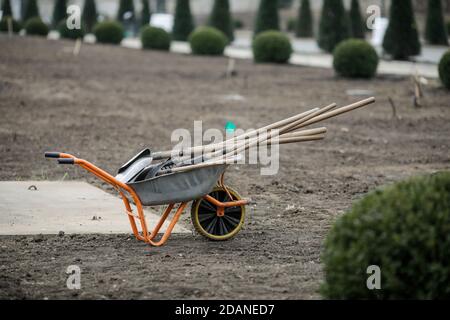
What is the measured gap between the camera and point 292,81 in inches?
787

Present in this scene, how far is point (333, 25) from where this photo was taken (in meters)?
28.2

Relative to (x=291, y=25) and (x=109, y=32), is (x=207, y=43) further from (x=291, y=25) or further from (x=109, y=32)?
(x=291, y=25)

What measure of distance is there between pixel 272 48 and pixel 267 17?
7.75 m

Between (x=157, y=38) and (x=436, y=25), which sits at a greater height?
(x=436, y=25)

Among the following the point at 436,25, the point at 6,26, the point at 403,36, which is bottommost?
the point at 403,36

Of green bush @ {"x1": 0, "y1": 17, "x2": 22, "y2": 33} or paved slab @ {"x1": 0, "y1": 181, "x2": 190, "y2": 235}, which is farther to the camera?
green bush @ {"x1": 0, "y1": 17, "x2": 22, "y2": 33}

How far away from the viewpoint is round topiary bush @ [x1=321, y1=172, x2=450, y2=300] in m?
3.76

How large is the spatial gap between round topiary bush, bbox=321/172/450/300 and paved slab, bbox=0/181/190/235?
3.04 m

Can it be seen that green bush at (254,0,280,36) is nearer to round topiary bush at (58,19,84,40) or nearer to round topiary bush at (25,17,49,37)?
round topiary bush at (58,19,84,40)

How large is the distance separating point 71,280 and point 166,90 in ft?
43.0

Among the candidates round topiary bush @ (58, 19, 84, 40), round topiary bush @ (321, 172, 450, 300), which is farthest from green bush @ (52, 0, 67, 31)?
round topiary bush @ (321, 172, 450, 300)

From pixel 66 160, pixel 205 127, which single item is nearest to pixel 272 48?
pixel 205 127
